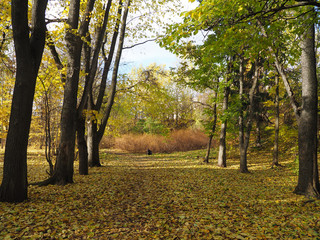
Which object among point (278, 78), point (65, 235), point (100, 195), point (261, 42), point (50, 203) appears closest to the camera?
point (65, 235)

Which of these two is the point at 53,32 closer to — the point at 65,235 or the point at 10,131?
the point at 10,131

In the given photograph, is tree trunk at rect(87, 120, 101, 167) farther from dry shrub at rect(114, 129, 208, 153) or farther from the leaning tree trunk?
dry shrub at rect(114, 129, 208, 153)

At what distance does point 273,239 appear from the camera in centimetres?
331

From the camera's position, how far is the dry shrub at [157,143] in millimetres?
21141

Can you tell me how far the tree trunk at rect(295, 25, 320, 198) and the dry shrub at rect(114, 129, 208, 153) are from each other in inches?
579

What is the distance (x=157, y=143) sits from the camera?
21.4 metres

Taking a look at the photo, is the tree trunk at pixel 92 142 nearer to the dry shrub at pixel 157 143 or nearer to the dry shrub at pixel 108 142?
the dry shrub at pixel 157 143

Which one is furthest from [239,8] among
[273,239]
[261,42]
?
[273,239]

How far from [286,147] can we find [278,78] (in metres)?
6.70

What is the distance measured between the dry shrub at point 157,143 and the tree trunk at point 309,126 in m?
14.7

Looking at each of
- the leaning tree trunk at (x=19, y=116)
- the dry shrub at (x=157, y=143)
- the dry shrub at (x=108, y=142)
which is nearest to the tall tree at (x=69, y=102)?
the leaning tree trunk at (x=19, y=116)

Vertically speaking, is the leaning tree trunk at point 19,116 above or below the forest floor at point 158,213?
above

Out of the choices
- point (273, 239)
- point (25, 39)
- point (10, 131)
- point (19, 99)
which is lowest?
point (273, 239)

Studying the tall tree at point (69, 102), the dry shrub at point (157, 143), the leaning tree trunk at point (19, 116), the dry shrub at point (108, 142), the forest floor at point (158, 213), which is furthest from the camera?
the dry shrub at point (108, 142)
